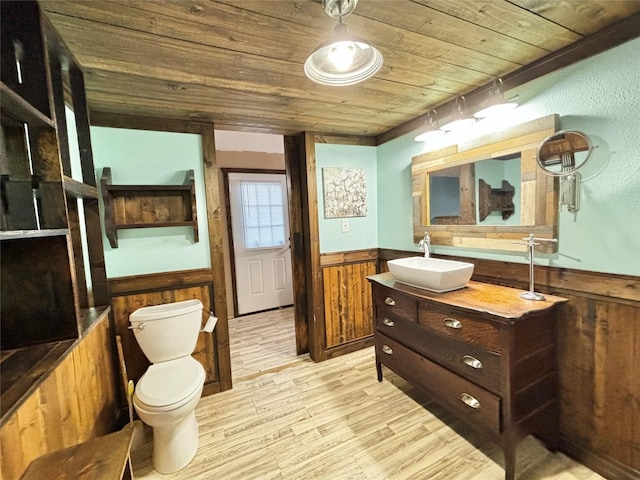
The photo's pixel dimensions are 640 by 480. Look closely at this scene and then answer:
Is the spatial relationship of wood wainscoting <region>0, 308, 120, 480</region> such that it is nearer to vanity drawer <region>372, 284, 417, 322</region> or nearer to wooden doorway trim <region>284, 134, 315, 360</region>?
wooden doorway trim <region>284, 134, 315, 360</region>

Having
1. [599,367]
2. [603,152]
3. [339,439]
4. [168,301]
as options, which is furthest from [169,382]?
[603,152]

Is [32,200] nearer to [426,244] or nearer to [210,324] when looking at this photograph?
[210,324]

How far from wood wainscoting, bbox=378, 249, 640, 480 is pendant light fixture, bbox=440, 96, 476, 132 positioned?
1.00 metres

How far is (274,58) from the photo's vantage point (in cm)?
137

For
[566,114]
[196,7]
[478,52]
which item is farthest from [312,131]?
[566,114]

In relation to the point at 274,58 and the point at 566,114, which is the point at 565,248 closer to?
the point at 566,114

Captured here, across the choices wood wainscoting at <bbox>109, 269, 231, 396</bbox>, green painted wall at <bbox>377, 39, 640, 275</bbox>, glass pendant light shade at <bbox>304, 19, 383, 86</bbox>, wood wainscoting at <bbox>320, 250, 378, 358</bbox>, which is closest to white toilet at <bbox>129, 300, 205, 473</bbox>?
wood wainscoting at <bbox>109, 269, 231, 396</bbox>

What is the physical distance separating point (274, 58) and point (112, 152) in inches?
53.4

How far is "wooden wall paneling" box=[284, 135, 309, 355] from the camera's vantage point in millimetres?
2641

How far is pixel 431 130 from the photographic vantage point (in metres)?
2.15

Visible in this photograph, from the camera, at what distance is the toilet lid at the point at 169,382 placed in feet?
4.98

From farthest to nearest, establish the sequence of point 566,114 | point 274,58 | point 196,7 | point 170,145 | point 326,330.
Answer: point 326,330, point 170,145, point 566,114, point 274,58, point 196,7

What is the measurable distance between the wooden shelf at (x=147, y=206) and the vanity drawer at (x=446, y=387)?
172cm

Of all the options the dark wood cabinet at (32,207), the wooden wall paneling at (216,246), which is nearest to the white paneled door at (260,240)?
the wooden wall paneling at (216,246)
